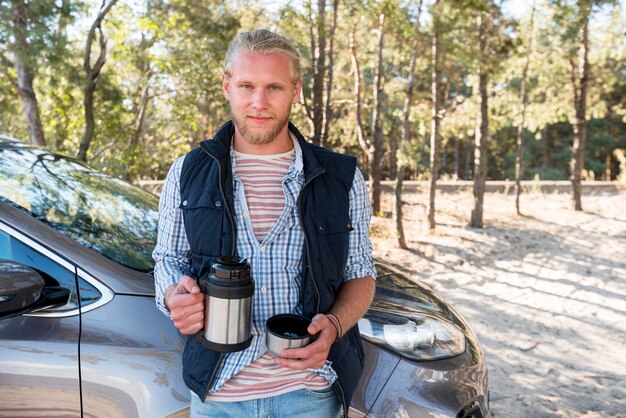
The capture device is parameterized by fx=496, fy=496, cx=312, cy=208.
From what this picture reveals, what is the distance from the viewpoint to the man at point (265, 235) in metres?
1.51

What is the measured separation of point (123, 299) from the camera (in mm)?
1830

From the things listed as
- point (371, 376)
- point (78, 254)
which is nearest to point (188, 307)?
point (78, 254)

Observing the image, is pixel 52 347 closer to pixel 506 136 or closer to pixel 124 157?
pixel 124 157

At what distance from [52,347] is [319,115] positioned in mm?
6121

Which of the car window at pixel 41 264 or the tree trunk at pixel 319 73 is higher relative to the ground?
the tree trunk at pixel 319 73

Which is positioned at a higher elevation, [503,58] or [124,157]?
[503,58]

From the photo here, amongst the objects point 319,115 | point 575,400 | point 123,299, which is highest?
point 319,115

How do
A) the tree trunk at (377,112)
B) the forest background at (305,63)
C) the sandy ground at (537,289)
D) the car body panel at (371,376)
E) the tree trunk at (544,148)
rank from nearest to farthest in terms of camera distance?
1. the car body panel at (371,376)
2. the sandy ground at (537,289)
3. the forest background at (305,63)
4. the tree trunk at (377,112)
5. the tree trunk at (544,148)

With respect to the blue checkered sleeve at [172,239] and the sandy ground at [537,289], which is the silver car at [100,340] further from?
the sandy ground at [537,289]

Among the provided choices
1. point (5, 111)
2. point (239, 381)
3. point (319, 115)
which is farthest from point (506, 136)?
point (239, 381)

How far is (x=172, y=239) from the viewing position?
1.61 m

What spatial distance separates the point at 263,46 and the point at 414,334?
140cm

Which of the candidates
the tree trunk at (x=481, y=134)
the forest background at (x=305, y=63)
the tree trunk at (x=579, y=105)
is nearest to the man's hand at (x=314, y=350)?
the forest background at (x=305, y=63)

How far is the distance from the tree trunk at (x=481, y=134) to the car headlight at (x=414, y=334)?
7.38m
